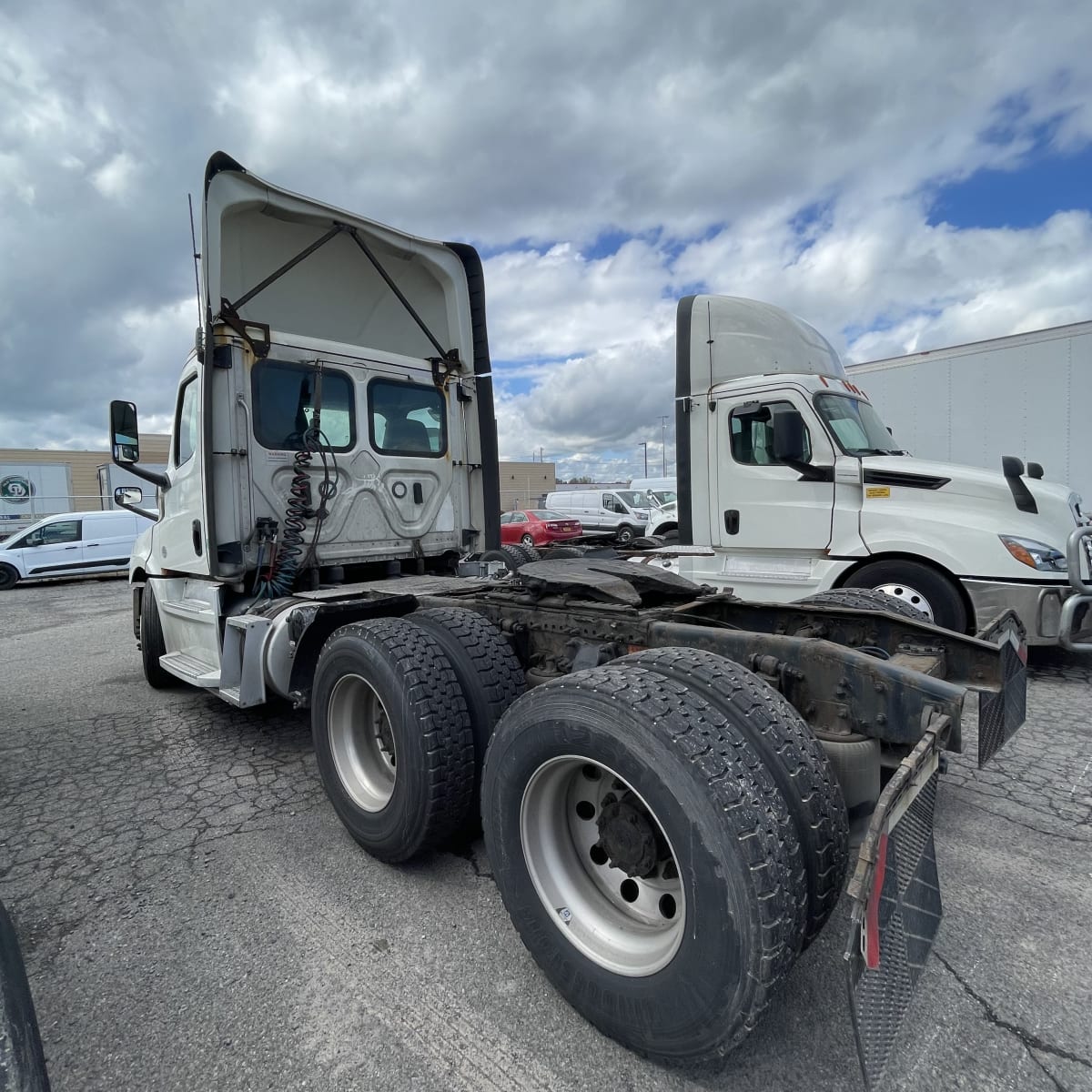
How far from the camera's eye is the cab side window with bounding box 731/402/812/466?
20.4 feet

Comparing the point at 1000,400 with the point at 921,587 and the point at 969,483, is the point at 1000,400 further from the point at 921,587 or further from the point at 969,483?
the point at 921,587

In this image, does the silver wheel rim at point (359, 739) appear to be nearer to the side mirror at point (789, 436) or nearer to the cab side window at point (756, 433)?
the side mirror at point (789, 436)

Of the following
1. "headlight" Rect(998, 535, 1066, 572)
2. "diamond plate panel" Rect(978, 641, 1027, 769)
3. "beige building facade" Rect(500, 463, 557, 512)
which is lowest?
"diamond plate panel" Rect(978, 641, 1027, 769)

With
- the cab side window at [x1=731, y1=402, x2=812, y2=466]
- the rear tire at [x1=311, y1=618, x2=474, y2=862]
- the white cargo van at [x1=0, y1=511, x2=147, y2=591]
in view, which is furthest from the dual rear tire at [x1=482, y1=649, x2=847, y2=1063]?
the white cargo van at [x1=0, y1=511, x2=147, y2=591]

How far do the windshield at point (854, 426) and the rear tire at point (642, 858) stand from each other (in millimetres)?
4879

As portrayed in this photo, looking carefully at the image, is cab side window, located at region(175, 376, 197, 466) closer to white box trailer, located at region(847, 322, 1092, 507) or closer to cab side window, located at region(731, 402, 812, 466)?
cab side window, located at region(731, 402, 812, 466)

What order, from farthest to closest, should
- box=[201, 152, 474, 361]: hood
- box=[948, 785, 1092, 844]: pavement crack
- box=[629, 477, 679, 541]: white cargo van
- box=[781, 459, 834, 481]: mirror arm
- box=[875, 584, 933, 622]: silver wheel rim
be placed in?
box=[629, 477, 679, 541]: white cargo van, box=[781, 459, 834, 481]: mirror arm, box=[875, 584, 933, 622]: silver wheel rim, box=[201, 152, 474, 361]: hood, box=[948, 785, 1092, 844]: pavement crack

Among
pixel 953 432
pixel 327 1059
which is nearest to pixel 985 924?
pixel 327 1059

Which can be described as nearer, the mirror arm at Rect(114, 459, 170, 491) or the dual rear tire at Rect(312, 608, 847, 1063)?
the dual rear tire at Rect(312, 608, 847, 1063)

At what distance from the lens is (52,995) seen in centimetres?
224

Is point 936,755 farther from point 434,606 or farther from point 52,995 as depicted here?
point 52,995

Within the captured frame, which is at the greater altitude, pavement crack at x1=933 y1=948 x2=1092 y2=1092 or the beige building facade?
the beige building facade

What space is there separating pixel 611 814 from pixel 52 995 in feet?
6.52

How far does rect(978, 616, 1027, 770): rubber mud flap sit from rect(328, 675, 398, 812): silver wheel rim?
2.47m
